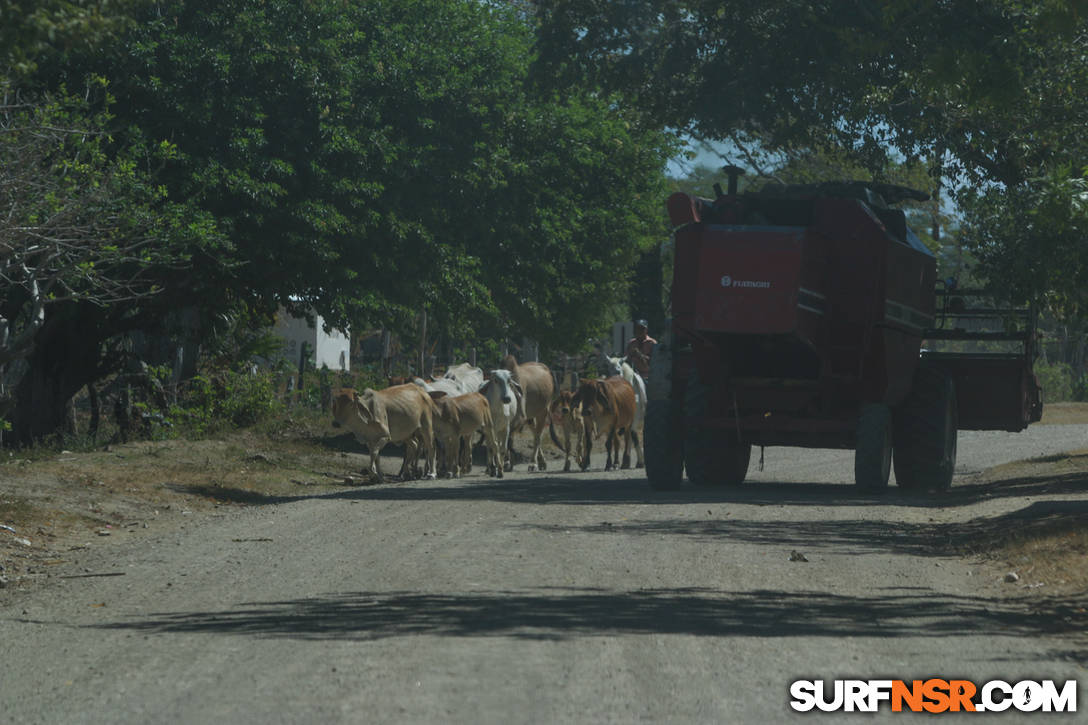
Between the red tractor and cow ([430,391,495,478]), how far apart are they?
4304mm

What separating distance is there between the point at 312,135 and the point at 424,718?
18.3m

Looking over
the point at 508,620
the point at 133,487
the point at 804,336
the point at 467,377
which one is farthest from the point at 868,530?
the point at 467,377

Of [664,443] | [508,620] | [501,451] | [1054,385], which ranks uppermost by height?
[1054,385]

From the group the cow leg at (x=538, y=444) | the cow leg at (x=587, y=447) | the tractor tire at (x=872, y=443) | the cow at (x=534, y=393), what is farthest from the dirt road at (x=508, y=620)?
the cow at (x=534, y=393)

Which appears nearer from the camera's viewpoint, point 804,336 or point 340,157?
point 804,336

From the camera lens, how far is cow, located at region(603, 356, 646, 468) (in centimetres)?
2694

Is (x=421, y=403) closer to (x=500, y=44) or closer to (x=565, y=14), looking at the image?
(x=565, y=14)

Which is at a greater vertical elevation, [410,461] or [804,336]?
[804,336]

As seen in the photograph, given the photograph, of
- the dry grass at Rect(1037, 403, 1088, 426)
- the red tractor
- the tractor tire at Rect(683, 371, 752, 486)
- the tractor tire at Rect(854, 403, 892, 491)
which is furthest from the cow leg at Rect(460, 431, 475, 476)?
the dry grass at Rect(1037, 403, 1088, 426)

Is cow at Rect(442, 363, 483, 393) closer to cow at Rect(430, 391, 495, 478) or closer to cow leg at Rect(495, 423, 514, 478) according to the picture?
cow leg at Rect(495, 423, 514, 478)

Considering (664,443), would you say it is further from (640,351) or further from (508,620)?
(508,620)

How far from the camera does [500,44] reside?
31.9 m

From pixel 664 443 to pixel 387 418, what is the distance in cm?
510

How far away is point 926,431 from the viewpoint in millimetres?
19609
